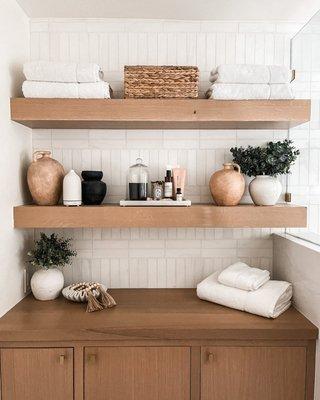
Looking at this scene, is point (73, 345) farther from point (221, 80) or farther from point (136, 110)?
point (221, 80)

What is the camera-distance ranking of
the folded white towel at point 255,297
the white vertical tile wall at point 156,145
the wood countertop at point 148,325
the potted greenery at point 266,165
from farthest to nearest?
the white vertical tile wall at point 156,145 < the potted greenery at point 266,165 < the folded white towel at point 255,297 < the wood countertop at point 148,325

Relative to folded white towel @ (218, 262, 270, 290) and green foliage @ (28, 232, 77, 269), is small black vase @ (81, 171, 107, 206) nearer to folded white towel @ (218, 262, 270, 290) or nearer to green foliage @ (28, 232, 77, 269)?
green foliage @ (28, 232, 77, 269)

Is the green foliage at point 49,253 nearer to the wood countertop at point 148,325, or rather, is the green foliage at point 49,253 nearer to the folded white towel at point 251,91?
the wood countertop at point 148,325

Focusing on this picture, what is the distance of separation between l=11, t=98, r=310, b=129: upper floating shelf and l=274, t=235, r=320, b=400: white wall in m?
0.70

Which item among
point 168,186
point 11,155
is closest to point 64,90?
point 11,155

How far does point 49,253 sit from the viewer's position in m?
2.03

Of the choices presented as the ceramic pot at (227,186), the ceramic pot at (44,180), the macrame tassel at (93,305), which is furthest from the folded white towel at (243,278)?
the ceramic pot at (44,180)

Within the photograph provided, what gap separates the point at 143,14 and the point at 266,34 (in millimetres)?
781

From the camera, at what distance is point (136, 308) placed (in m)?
1.95

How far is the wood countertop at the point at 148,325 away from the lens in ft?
5.52

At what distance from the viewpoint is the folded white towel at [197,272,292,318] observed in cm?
180

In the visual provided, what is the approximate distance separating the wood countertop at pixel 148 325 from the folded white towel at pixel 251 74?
4.09ft

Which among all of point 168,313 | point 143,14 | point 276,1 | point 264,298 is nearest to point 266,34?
point 276,1

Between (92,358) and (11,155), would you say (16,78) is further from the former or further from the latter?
(92,358)
